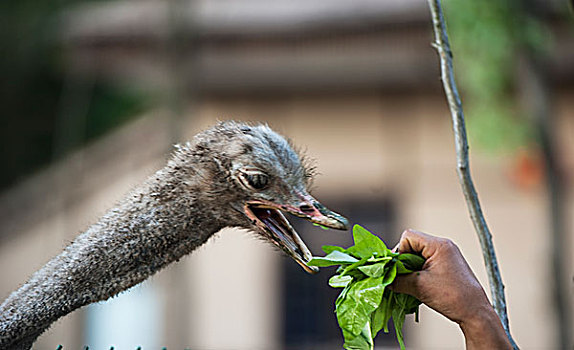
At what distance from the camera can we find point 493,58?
4969 millimetres

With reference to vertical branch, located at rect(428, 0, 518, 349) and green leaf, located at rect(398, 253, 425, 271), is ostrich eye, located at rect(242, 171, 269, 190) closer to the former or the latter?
green leaf, located at rect(398, 253, 425, 271)

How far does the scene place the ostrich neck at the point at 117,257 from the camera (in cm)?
141

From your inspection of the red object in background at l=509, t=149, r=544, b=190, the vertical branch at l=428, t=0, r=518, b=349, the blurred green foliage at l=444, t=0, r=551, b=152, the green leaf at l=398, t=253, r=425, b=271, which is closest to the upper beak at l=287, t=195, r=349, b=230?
the green leaf at l=398, t=253, r=425, b=271

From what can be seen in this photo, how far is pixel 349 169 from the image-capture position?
277 inches

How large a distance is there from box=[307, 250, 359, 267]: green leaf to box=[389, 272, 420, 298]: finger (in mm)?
90

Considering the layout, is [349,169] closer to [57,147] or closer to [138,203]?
[57,147]

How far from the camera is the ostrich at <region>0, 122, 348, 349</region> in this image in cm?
139

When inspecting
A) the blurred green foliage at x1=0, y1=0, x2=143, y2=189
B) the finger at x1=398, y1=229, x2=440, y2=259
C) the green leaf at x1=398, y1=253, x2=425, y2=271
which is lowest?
the green leaf at x1=398, y1=253, x2=425, y2=271

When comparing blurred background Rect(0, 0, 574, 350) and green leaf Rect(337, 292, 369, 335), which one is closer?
green leaf Rect(337, 292, 369, 335)

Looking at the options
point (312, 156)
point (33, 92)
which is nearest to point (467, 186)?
point (312, 156)

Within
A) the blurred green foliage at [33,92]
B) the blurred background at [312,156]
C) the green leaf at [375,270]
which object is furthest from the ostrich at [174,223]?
the blurred green foliage at [33,92]

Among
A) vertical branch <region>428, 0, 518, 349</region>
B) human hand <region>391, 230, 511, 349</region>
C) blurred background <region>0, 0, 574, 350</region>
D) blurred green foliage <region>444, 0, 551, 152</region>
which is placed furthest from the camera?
blurred background <region>0, 0, 574, 350</region>

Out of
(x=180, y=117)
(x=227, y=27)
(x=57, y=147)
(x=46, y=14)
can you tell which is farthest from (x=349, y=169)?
(x=46, y=14)

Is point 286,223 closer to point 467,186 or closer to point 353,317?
point 353,317
